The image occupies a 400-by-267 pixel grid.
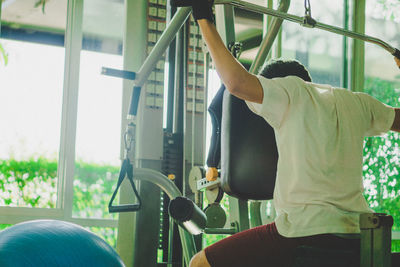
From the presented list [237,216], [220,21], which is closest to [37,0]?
[220,21]

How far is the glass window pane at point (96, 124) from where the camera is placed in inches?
150

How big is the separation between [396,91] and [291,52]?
3.96 feet

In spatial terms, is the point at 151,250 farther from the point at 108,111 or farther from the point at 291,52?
the point at 291,52

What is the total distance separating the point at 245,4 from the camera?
1.66 m

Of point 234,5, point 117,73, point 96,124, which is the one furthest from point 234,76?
point 96,124

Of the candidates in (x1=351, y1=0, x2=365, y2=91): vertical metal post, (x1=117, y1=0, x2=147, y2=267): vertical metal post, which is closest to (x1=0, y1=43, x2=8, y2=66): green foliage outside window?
(x1=117, y1=0, x2=147, y2=267): vertical metal post

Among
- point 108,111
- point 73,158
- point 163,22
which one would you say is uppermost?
point 163,22

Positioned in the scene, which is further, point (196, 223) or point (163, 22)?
point (163, 22)

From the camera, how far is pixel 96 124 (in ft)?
12.6

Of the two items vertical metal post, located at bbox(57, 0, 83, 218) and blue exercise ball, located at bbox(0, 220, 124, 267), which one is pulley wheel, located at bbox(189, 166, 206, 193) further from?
vertical metal post, located at bbox(57, 0, 83, 218)

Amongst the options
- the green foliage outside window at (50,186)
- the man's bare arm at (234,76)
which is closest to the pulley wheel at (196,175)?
the man's bare arm at (234,76)

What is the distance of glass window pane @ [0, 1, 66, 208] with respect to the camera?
143 inches

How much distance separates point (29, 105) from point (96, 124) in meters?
0.52

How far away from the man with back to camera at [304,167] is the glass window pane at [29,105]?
2.52 meters
